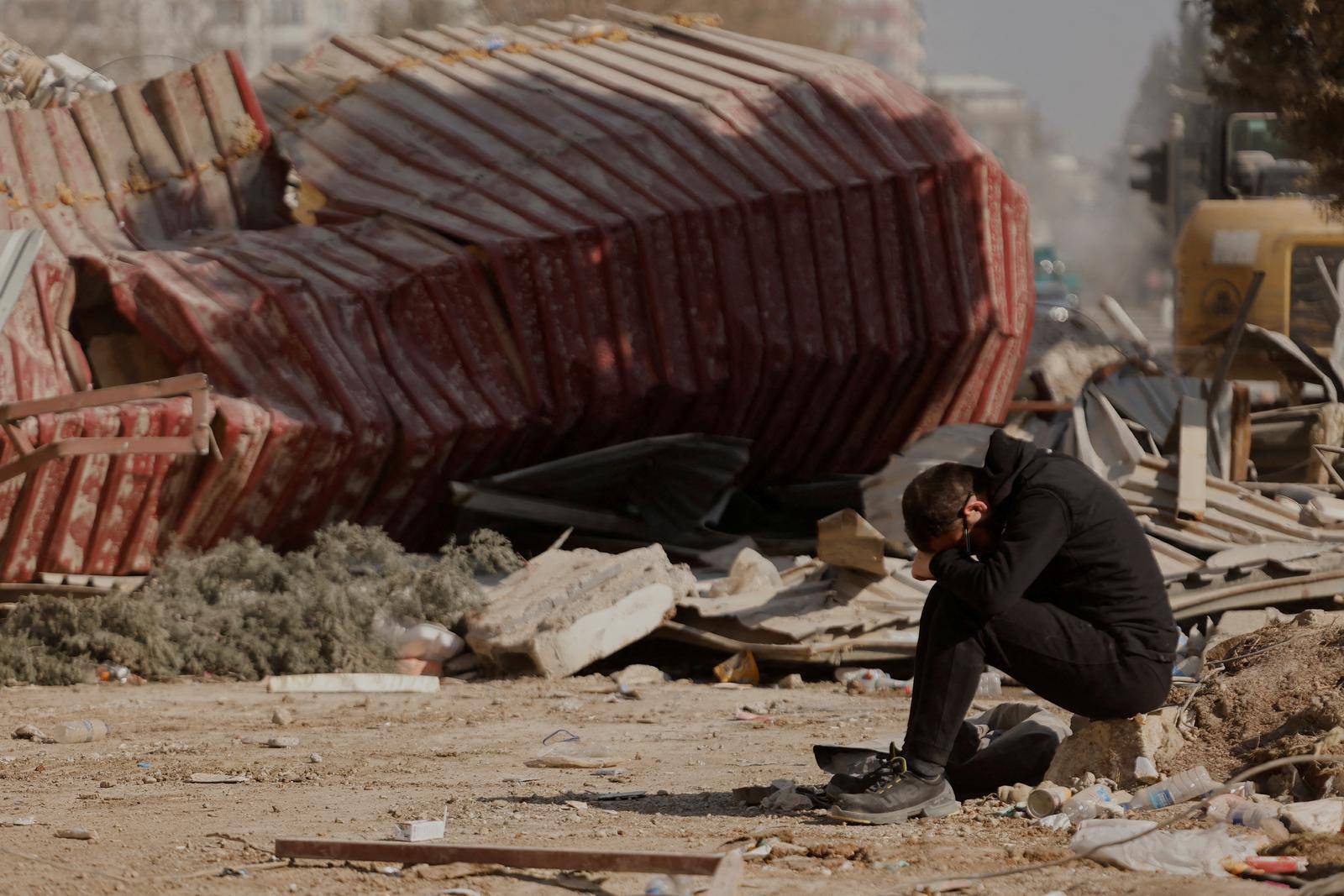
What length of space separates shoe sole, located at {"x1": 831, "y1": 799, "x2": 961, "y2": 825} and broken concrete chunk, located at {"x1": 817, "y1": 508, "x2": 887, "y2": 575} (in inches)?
141

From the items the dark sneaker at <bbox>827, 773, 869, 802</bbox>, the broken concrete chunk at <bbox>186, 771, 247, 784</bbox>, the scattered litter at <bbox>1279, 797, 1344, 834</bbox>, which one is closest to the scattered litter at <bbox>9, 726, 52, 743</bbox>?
the broken concrete chunk at <bbox>186, 771, 247, 784</bbox>

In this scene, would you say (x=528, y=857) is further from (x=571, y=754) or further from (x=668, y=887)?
(x=571, y=754)

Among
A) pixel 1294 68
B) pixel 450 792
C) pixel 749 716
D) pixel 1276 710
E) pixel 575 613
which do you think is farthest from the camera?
pixel 1294 68

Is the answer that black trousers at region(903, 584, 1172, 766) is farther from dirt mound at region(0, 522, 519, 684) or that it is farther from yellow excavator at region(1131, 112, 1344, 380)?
yellow excavator at region(1131, 112, 1344, 380)

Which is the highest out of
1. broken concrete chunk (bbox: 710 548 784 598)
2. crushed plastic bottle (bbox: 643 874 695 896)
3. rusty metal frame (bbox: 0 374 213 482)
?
crushed plastic bottle (bbox: 643 874 695 896)

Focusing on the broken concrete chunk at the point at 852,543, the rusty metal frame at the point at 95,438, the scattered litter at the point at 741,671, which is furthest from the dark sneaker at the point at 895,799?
the rusty metal frame at the point at 95,438

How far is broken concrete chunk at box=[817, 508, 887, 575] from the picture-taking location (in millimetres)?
8297

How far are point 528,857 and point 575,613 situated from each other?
4.23 meters

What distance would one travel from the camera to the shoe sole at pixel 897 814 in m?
4.61

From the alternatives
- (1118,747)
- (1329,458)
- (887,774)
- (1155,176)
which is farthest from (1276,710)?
(1155,176)

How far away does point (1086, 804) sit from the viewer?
4656 mm

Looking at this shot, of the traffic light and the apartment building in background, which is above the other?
the traffic light

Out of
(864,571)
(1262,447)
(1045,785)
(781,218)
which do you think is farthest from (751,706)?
(1262,447)

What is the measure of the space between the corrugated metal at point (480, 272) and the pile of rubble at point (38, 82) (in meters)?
1.22
